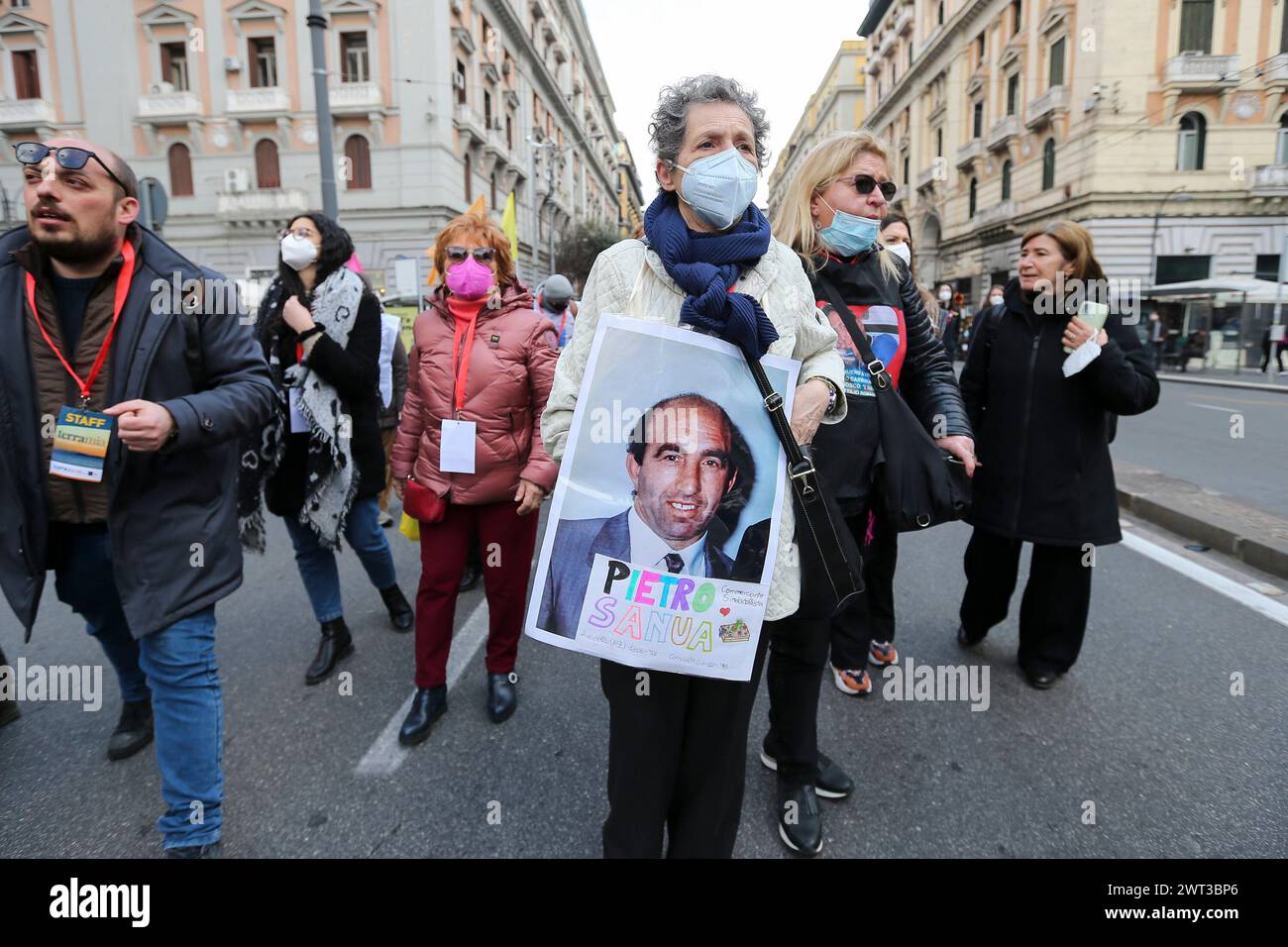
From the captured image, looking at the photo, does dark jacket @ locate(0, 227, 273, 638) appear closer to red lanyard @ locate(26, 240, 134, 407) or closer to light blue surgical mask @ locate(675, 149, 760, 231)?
red lanyard @ locate(26, 240, 134, 407)

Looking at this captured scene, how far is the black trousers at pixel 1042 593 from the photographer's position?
10.5 feet

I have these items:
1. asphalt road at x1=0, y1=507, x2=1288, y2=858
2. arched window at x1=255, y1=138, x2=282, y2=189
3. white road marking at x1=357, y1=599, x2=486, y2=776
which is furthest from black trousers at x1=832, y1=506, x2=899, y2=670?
arched window at x1=255, y1=138, x2=282, y2=189

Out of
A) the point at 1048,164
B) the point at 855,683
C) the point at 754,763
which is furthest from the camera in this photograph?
the point at 1048,164

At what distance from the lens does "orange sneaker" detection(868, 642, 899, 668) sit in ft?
11.4

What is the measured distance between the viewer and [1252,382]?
60.0 ft

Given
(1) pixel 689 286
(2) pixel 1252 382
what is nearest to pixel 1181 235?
(2) pixel 1252 382

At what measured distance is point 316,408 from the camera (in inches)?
133

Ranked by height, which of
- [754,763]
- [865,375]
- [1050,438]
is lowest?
[754,763]

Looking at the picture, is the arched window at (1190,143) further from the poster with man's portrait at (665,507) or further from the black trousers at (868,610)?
the poster with man's portrait at (665,507)

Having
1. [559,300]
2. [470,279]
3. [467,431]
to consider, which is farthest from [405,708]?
[559,300]

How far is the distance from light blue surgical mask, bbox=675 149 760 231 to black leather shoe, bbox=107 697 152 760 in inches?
111

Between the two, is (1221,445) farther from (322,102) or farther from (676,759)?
(322,102)

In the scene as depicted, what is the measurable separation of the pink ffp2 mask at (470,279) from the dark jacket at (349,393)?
2.39 ft

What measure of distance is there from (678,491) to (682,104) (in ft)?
3.00
